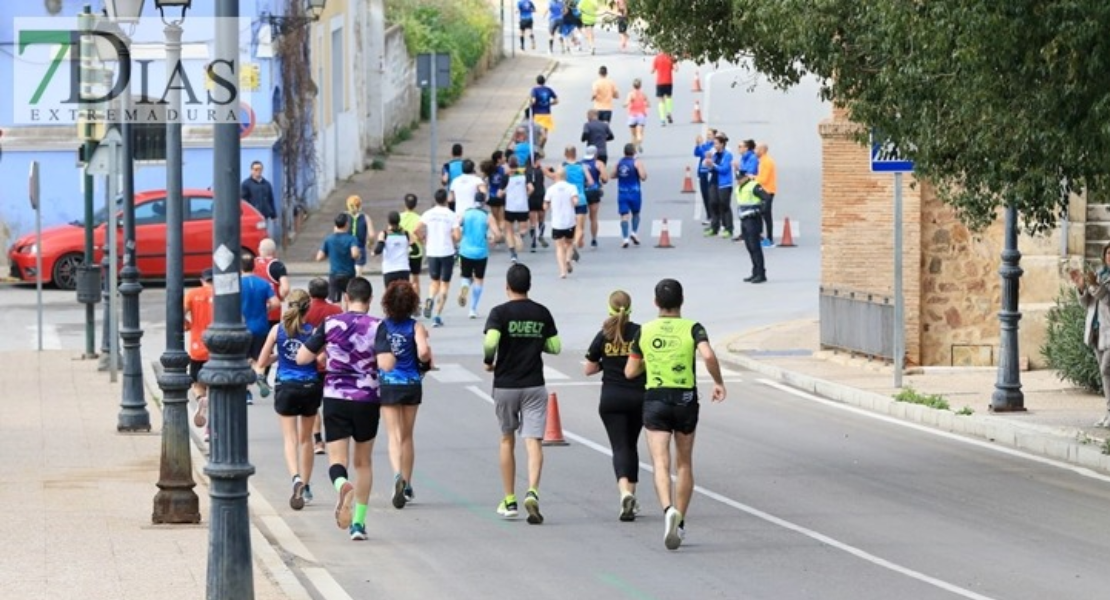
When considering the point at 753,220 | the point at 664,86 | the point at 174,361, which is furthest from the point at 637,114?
the point at 174,361

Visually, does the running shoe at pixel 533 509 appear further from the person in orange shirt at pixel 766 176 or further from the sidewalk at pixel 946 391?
the person in orange shirt at pixel 766 176

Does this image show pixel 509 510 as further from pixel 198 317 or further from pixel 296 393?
pixel 198 317

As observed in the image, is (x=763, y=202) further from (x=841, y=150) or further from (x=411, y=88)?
(x=411, y=88)

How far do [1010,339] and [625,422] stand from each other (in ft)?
24.0

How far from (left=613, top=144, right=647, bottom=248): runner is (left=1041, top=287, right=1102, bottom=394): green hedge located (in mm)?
15074

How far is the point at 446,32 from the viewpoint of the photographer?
5797 cm

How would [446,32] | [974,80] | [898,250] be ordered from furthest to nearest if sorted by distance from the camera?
[446,32] < [898,250] < [974,80]

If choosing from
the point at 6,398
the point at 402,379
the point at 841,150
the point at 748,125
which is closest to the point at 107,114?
the point at 6,398

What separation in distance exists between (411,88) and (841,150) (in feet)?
93.7

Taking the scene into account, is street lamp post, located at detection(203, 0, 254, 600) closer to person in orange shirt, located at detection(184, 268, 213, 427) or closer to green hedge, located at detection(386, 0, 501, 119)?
person in orange shirt, located at detection(184, 268, 213, 427)

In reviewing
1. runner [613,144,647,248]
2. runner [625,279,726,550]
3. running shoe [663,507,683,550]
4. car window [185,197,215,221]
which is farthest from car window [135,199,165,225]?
running shoe [663,507,683,550]

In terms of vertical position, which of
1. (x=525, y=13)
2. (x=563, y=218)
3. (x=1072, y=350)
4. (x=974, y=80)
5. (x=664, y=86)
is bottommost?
(x=1072, y=350)

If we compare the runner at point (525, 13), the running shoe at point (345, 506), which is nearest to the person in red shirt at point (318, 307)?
the running shoe at point (345, 506)

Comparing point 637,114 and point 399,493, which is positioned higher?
point 637,114
